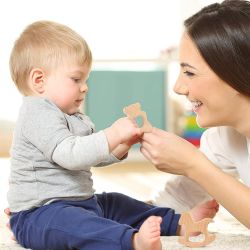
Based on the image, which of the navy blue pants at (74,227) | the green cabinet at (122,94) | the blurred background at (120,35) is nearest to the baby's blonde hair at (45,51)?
the navy blue pants at (74,227)

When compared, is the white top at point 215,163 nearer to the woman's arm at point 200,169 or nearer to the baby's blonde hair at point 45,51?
the woman's arm at point 200,169

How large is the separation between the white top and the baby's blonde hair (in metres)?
0.48

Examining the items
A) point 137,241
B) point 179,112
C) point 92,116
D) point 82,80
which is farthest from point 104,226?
point 179,112

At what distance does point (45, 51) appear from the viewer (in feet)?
4.76

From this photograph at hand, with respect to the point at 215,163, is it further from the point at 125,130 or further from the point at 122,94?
the point at 122,94

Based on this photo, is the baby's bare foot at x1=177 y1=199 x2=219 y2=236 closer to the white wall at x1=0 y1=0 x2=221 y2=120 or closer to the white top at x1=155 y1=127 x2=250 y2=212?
the white top at x1=155 y1=127 x2=250 y2=212

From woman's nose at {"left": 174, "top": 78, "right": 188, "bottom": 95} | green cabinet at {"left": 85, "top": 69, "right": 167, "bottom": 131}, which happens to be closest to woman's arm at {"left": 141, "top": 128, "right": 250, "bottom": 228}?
woman's nose at {"left": 174, "top": 78, "right": 188, "bottom": 95}

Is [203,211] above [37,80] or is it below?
below

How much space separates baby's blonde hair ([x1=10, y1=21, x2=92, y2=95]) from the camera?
1449mm

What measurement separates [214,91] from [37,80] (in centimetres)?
44

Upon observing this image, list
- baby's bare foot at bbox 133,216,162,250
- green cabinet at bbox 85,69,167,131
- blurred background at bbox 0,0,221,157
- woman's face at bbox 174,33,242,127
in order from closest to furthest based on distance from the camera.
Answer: baby's bare foot at bbox 133,216,162,250, woman's face at bbox 174,33,242,127, green cabinet at bbox 85,69,167,131, blurred background at bbox 0,0,221,157

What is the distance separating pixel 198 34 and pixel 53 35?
1.20 feet

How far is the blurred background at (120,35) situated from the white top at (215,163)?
191 centimetres

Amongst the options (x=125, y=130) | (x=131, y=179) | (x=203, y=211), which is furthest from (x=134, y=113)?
(x=131, y=179)
